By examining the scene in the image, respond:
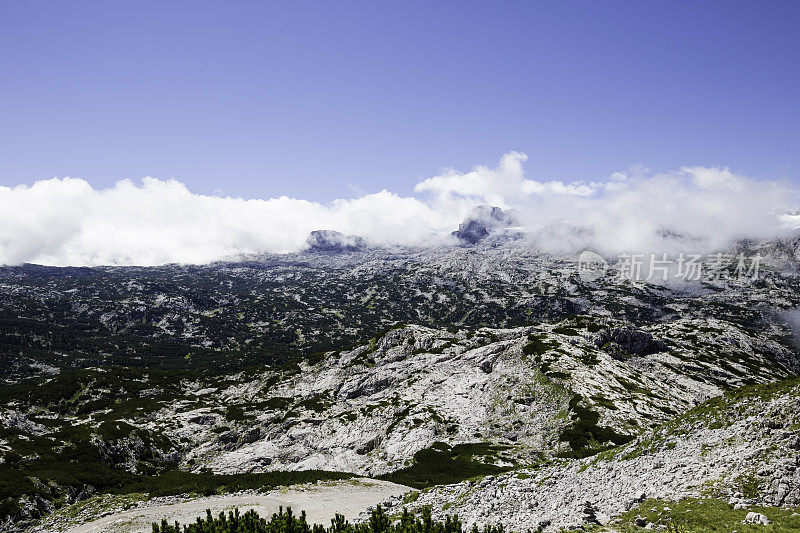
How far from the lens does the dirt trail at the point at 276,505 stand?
1508 inches

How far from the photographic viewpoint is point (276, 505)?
41.6 metres

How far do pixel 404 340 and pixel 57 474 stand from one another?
8805 centimetres

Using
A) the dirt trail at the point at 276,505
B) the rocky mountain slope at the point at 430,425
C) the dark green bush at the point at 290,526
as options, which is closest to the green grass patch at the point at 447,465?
the rocky mountain slope at the point at 430,425

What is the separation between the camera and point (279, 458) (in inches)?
2793

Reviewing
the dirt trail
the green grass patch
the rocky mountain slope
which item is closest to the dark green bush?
the rocky mountain slope

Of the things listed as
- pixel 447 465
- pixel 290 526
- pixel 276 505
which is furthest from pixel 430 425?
pixel 290 526

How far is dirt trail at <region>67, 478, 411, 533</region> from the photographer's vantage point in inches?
1508

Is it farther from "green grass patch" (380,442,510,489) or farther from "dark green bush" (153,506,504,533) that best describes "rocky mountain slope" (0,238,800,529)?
"dark green bush" (153,506,504,533)

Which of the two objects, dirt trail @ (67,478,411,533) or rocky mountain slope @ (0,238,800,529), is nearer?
rocky mountain slope @ (0,238,800,529)

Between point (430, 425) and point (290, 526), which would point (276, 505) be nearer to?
point (290, 526)

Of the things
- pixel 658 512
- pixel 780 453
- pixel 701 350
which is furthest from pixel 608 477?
pixel 701 350

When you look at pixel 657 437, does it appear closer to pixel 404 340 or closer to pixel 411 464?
pixel 411 464

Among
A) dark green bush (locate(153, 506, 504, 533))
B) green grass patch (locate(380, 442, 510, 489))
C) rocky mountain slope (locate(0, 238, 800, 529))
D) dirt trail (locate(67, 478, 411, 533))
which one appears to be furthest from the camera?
green grass patch (locate(380, 442, 510, 489))

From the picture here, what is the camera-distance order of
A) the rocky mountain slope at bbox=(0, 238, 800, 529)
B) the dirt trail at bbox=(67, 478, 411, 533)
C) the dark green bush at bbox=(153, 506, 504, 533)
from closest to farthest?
1. the dark green bush at bbox=(153, 506, 504, 533)
2. the rocky mountain slope at bbox=(0, 238, 800, 529)
3. the dirt trail at bbox=(67, 478, 411, 533)
